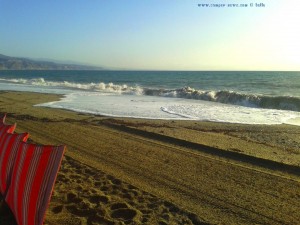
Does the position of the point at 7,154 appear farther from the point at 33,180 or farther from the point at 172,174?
the point at 172,174

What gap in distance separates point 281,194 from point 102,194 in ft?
9.00

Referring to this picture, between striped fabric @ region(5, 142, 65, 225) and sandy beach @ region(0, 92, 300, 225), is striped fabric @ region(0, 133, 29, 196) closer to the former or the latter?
striped fabric @ region(5, 142, 65, 225)

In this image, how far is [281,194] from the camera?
5148mm

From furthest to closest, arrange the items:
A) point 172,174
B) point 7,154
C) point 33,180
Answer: point 172,174, point 7,154, point 33,180

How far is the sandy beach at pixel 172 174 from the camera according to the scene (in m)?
4.38

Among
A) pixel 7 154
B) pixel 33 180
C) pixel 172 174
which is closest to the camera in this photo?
pixel 33 180

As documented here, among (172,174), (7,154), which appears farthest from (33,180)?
(172,174)

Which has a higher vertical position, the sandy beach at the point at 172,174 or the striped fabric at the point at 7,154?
the striped fabric at the point at 7,154

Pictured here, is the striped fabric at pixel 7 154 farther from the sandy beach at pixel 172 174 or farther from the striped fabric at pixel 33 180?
the sandy beach at pixel 172 174

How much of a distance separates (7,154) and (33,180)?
3.44ft

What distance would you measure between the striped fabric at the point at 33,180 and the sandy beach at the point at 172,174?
0.62 metres

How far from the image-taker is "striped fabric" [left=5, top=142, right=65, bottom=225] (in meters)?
3.07

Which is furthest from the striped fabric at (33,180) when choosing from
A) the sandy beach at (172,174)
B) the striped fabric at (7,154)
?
the sandy beach at (172,174)

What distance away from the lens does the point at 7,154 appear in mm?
4125
